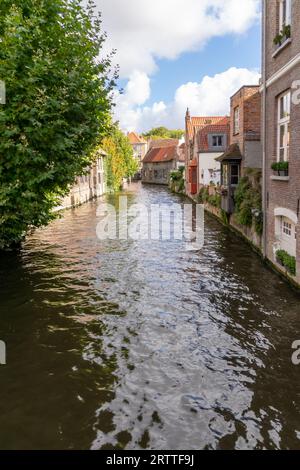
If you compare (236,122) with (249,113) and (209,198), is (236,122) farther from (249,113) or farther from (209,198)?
(209,198)

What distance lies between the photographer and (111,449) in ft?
16.6

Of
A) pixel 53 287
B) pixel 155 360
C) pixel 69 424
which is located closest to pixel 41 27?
pixel 53 287

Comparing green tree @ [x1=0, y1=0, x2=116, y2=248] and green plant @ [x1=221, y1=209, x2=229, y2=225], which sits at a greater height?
green tree @ [x1=0, y1=0, x2=116, y2=248]

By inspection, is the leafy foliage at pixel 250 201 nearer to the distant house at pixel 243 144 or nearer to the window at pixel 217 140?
the distant house at pixel 243 144

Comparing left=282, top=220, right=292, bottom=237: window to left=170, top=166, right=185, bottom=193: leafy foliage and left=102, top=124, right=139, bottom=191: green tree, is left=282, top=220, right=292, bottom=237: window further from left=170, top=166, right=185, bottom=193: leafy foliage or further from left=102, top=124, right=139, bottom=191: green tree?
left=102, top=124, right=139, bottom=191: green tree

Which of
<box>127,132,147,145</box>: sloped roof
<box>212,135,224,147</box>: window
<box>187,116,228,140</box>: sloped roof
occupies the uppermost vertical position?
<box>127,132,147,145</box>: sloped roof

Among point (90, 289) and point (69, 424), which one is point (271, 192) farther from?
point (69, 424)

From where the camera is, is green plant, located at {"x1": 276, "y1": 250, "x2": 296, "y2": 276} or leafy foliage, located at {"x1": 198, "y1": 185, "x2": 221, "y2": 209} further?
leafy foliage, located at {"x1": 198, "y1": 185, "x2": 221, "y2": 209}

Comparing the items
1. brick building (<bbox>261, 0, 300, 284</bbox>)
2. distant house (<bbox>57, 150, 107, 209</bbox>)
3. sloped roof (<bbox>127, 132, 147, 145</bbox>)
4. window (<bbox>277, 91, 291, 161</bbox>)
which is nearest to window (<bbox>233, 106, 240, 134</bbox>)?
brick building (<bbox>261, 0, 300, 284</bbox>)

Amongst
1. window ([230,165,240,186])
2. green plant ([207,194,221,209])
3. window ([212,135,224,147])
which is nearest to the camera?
window ([230,165,240,186])

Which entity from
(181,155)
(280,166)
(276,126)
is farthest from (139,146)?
(280,166)

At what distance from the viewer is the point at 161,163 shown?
75.7m

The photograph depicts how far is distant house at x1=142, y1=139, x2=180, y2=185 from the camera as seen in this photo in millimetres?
69000

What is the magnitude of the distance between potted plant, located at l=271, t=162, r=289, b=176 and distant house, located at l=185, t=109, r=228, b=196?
84.1 feet
